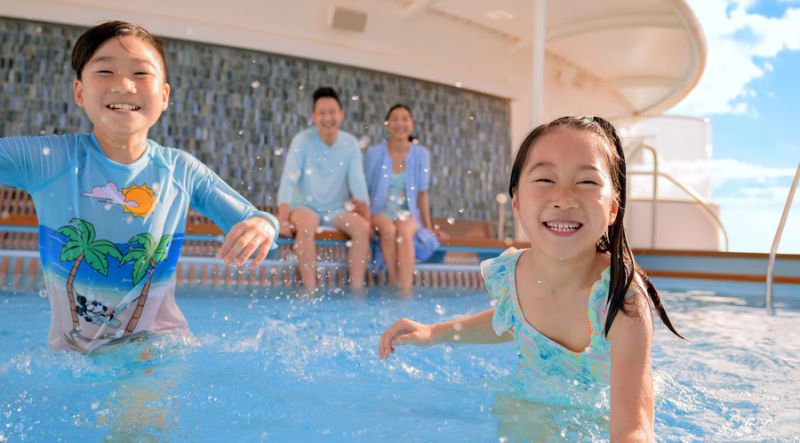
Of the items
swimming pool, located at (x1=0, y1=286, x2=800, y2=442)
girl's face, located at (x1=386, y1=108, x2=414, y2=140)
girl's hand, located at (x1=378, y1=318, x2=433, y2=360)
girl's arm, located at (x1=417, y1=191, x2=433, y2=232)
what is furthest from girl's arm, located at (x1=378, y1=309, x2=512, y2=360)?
girl's arm, located at (x1=417, y1=191, x2=433, y2=232)

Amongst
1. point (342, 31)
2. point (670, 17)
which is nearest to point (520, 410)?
point (342, 31)

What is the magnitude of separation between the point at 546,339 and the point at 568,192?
0.51 metres

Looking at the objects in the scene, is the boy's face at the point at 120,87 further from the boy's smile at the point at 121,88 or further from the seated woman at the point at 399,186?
the seated woman at the point at 399,186

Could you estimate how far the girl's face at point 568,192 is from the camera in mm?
1446

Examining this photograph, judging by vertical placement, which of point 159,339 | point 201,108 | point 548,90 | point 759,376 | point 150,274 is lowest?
point 759,376

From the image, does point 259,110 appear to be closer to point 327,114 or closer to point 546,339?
point 327,114

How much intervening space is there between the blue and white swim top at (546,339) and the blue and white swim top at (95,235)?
79cm

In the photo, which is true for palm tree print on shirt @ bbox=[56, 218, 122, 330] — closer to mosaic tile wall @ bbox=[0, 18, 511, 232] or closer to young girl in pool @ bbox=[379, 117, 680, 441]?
young girl in pool @ bbox=[379, 117, 680, 441]

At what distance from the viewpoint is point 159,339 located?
215cm

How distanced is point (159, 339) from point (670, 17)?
32.2 ft

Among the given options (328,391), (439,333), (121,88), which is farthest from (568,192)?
(121,88)

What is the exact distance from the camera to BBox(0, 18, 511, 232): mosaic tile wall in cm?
834

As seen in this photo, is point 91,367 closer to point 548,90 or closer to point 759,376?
point 759,376

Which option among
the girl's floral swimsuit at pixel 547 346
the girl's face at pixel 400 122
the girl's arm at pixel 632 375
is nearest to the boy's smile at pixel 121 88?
the girl's floral swimsuit at pixel 547 346
